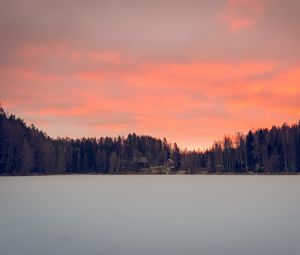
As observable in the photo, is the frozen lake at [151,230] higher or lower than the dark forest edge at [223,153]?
lower

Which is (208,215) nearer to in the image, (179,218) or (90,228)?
(179,218)

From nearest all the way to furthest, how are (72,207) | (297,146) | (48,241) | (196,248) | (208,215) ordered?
(196,248) → (48,241) → (208,215) → (72,207) → (297,146)

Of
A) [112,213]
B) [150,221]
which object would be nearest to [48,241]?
[150,221]

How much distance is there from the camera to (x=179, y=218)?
79.4 ft

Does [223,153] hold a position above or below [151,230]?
above

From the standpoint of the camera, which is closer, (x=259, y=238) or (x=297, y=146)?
(x=259, y=238)

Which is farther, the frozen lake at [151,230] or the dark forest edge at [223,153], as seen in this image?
the dark forest edge at [223,153]

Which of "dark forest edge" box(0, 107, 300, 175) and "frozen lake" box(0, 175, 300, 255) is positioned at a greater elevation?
"dark forest edge" box(0, 107, 300, 175)

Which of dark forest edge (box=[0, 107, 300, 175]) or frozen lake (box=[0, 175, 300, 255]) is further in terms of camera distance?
dark forest edge (box=[0, 107, 300, 175])

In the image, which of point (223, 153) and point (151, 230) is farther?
point (223, 153)

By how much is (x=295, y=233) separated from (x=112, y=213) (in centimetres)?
1340

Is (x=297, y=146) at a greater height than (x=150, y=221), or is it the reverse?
(x=297, y=146)

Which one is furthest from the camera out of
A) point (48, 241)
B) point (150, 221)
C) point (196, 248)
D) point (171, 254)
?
point (150, 221)

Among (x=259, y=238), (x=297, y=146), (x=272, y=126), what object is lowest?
(x=259, y=238)
